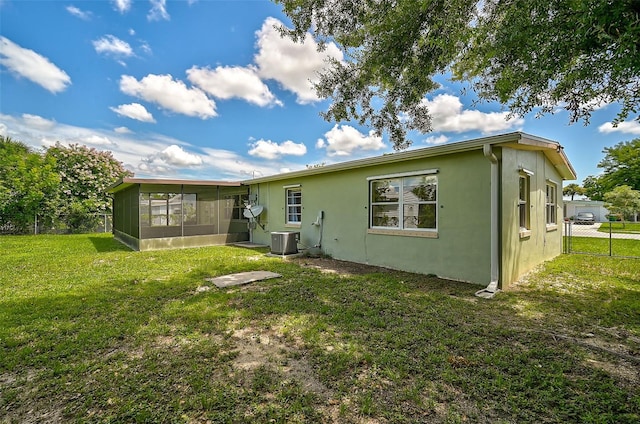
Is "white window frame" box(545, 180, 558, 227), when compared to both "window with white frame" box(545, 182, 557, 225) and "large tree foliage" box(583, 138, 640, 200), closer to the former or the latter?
"window with white frame" box(545, 182, 557, 225)

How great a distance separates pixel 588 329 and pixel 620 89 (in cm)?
291

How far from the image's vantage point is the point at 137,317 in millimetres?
3900

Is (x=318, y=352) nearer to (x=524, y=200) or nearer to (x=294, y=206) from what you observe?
(x=524, y=200)

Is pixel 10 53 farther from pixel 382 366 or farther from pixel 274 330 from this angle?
pixel 382 366

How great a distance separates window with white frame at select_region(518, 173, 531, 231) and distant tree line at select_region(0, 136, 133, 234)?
20568mm

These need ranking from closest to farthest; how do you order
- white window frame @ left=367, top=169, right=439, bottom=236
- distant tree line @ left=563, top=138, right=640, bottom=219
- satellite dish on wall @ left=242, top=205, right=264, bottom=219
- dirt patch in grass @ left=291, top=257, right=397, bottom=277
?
white window frame @ left=367, top=169, right=439, bottom=236 < dirt patch in grass @ left=291, top=257, right=397, bottom=277 < satellite dish on wall @ left=242, top=205, right=264, bottom=219 < distant tree line @ left=563, top=138, right=640, bottom=219

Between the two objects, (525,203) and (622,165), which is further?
(622,165)

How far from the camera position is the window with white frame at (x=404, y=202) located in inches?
251

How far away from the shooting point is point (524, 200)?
6.62 m

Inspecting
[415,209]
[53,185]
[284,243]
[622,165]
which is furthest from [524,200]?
[622,165]

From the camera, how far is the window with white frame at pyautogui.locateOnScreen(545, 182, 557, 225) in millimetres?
8580

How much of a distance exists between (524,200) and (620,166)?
35.5 meters

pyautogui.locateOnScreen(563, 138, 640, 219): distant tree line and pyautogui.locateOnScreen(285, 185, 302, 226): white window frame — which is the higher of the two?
pyautogui.locateOnScreen(563, 138, 640, 219): distant tree line

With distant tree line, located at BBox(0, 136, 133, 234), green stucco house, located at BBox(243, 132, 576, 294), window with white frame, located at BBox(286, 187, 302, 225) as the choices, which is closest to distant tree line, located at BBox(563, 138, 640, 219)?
green stucco house, located at BBox(243, 132, 576, 294)
